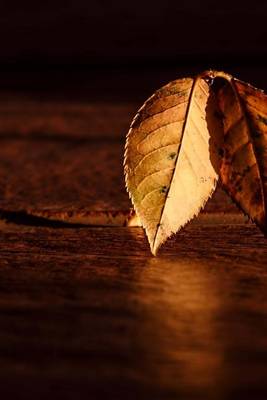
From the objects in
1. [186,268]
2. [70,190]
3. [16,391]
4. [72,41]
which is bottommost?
[72,41]

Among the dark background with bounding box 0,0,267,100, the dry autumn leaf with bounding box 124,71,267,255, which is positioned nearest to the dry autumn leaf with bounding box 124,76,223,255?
the dry autumn leaf with bounding box 124,71,267,255

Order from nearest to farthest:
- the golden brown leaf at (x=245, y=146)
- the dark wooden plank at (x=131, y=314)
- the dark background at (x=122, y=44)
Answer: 1. the dark wooden plank at (x=131, y=314)
2. the golden brown leaf at (x=245, y=146)
3. the dark background at (x=122, y=44)

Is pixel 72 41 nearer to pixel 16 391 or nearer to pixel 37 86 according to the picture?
pixel 37 86

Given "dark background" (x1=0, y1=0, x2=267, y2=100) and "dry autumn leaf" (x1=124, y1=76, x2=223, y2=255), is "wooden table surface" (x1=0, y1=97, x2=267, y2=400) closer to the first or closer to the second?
"dry autumn leaf" (x1=124, y1=76, x2=223, y2=255)

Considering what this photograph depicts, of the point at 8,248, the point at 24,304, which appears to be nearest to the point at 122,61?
the point at 8,248

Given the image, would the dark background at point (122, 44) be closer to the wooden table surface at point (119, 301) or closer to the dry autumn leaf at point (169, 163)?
the wooden table surface at point (119, 301)

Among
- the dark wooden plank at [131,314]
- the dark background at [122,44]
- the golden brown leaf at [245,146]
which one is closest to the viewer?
the dark wooden plank at [131,314]

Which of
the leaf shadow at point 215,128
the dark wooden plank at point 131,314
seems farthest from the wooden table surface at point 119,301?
the leaf shadow at point 215,128

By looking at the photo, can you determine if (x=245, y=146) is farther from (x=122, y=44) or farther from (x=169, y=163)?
(x=122, y=44)
